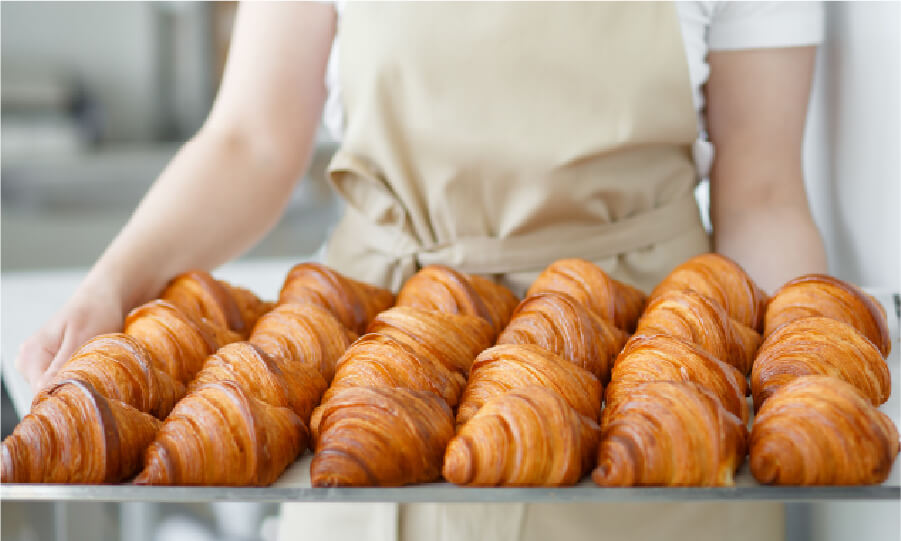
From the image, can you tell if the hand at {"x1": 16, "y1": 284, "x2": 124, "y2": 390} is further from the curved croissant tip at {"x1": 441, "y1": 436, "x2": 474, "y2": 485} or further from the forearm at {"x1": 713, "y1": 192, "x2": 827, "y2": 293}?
the forearm at {"x1": 713, "y1": 192, "x2": 827, "y2": 293}

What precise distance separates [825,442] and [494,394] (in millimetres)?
217

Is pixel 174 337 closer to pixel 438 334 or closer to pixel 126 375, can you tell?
pixel 126 375

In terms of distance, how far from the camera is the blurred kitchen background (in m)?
1.02

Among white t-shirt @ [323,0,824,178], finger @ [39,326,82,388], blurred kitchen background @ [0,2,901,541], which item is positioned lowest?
blurred kitchen background @ [0,2,901,541]

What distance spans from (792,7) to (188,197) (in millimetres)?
754

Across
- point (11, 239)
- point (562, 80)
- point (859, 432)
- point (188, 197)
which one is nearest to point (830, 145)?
point (562, 80)

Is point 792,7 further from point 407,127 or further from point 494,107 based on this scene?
point 407,127

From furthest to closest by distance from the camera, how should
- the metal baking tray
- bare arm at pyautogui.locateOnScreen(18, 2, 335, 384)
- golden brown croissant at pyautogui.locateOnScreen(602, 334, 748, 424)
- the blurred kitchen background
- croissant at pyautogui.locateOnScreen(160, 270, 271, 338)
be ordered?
the blurred kitchen background < bare arm at pyautogui.locateOnScreen(18, 2, 335, 384) < croissant at pyautogui.locateOnScreen(160, 270, 271, 338) < golden brown croissant at pyautogui.locateOnScreen(602, 334, 748, 424) < the metal baking tray

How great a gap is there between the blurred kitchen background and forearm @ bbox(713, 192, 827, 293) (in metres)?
0.09

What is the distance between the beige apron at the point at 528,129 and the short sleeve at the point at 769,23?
0.09 metres

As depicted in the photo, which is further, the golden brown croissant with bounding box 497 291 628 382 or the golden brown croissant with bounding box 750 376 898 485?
the golden brown croissant with bounding box 497 291 628 382

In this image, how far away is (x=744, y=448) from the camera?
0.55m

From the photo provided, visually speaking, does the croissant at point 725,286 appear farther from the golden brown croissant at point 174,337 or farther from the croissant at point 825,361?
the golden brown croissant at point 174,337

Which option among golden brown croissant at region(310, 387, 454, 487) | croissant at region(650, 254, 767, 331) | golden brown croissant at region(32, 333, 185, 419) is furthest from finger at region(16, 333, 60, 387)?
croissant at region(650, 254, 767, 331)
